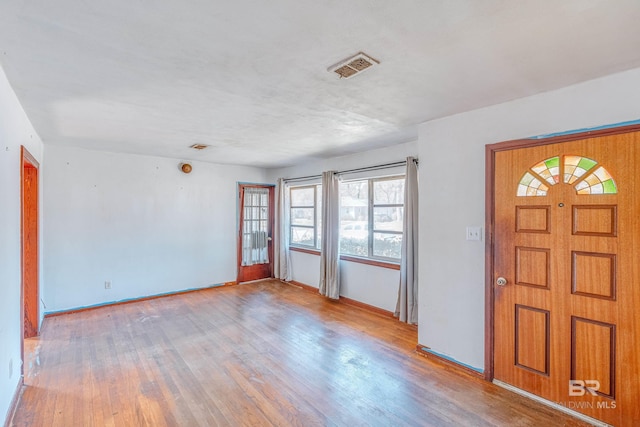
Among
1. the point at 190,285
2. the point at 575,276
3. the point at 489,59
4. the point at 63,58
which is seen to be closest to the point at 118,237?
the point at 190,285

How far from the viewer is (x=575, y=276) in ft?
6.99

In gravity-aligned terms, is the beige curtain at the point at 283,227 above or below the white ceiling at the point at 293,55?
below

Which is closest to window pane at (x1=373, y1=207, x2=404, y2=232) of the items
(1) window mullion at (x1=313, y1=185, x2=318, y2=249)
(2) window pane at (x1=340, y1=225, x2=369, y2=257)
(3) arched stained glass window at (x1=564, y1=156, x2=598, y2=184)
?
(2) window pane at (x1=340, y1=225, x2=369, y2=257)

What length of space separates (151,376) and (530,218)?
345cm

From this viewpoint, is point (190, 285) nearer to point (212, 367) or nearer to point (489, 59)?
point (212, 367)

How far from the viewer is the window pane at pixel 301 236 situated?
5.82 m

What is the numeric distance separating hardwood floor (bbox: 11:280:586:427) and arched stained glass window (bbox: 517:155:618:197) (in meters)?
1.60

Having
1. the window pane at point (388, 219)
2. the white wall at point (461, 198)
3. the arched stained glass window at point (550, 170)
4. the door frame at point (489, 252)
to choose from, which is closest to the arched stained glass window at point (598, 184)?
the arched stained glass window at point (550, 170)

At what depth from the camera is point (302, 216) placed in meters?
6.00

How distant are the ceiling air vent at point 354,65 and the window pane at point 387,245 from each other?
8.98 feet

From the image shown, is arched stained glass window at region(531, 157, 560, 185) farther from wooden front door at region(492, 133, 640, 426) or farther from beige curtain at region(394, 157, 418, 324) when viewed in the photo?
beige curtain at region(394, 157, 418, 324)

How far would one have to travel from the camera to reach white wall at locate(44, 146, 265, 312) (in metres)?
4.16

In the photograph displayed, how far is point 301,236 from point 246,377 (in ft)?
11.7

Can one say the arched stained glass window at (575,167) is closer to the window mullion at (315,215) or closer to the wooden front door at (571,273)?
the wooden front door at (571,273)
